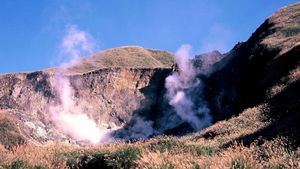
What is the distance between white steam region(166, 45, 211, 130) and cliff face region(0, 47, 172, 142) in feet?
12.5

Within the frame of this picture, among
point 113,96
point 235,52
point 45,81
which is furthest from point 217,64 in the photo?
point 45,81

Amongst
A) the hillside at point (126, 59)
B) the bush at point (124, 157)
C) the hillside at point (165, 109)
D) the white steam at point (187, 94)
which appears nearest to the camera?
the hillside at point (165, 109)

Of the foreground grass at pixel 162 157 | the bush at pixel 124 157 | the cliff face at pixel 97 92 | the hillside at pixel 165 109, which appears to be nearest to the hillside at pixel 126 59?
the hillside at pixel 165 109

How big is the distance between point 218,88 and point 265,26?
897 centimetres

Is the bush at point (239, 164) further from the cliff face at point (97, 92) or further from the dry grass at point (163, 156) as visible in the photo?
the cliff face at point (97, 92)

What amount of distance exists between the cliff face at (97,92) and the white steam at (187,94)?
381 cm

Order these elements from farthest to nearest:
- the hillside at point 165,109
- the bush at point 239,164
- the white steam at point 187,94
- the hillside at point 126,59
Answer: the hillside at point 126,59 < the white steam at point 187,94 < the hillside at point 165,109 < the bush at point 239,164

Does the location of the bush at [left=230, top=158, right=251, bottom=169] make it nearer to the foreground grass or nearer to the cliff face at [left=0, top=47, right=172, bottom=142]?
the foreground grass

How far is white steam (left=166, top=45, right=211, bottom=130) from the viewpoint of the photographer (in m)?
59.2

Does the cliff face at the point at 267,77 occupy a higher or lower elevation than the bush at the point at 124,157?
higher

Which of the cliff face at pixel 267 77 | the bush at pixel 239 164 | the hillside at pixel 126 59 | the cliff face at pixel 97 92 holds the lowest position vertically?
the bush at pixel 239 164

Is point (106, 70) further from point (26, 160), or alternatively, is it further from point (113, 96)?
point (26, 160)

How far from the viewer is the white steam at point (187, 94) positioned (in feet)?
194

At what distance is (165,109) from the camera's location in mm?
68500
